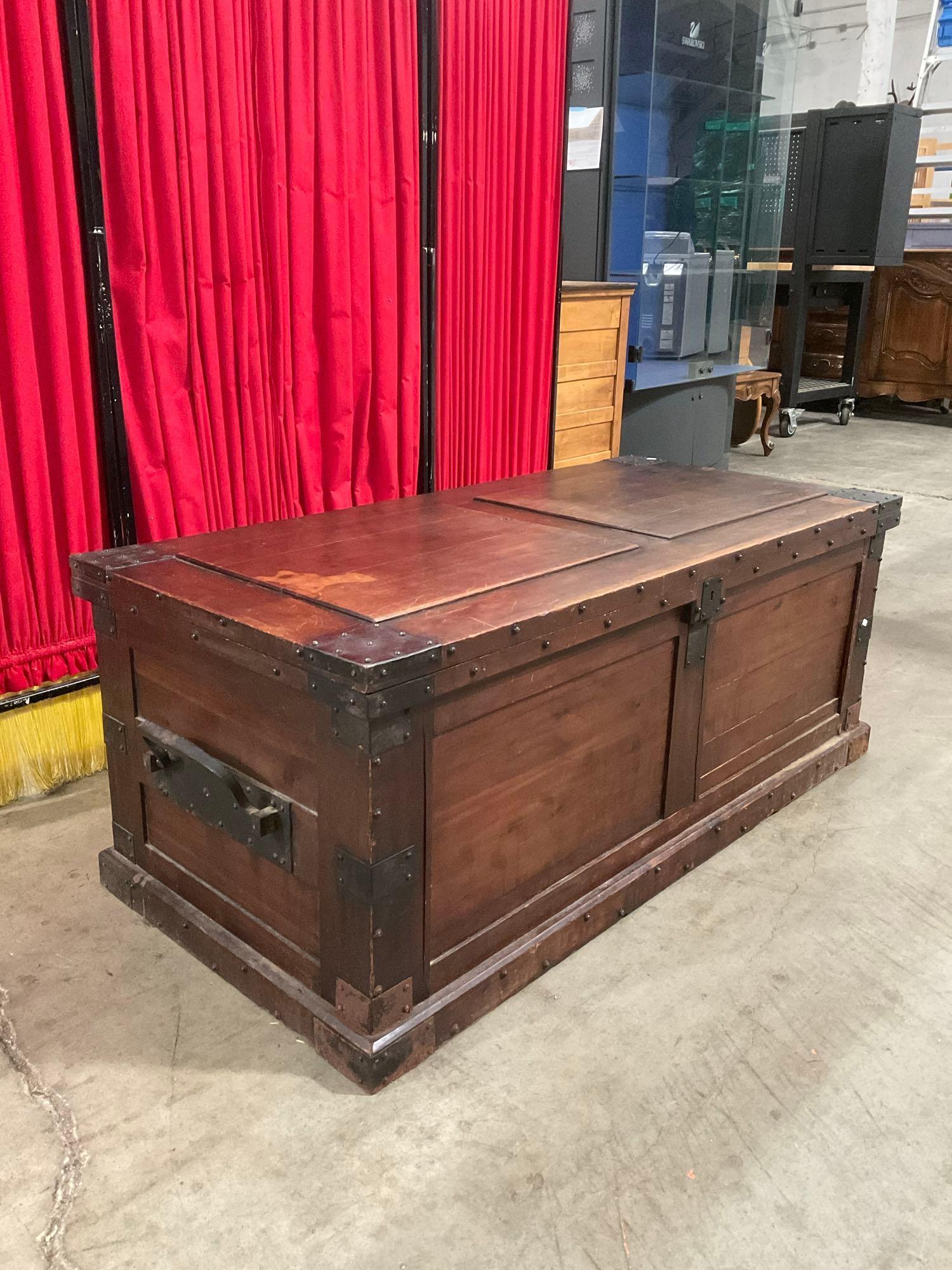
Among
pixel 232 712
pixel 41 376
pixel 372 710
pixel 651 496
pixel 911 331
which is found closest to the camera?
pixel 372 710

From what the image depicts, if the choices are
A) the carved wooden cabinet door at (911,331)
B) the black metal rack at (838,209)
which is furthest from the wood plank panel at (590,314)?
the carved wooden cabinet door at (911,331)

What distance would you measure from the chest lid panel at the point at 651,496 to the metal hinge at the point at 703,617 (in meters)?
0.15

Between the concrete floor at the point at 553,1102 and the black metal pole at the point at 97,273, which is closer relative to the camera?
the concrete floor at the point at 553,1102

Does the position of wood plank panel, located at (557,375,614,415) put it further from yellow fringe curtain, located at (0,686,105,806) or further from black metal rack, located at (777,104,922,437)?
black metal rack, located at (777,104,922,437)

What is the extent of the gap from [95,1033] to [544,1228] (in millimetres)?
677

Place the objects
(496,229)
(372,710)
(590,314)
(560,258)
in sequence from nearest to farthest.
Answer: (372,710) < (496,229) < (560,258) < (590,314)

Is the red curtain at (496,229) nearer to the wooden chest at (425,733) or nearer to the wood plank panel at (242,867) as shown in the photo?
the wooden chest at (425,733)

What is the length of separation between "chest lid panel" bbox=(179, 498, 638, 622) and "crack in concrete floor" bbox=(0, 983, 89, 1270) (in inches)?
28.0

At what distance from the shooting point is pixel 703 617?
5.80 ft

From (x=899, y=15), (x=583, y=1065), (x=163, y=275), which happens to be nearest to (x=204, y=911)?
(x=583, y=1065)

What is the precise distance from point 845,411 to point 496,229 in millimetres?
4921

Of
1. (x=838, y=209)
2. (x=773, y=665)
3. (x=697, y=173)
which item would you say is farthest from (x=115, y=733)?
(x=838, y=209)

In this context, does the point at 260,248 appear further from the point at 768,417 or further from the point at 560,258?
the point at 768,417

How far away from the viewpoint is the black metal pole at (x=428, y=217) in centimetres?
248
